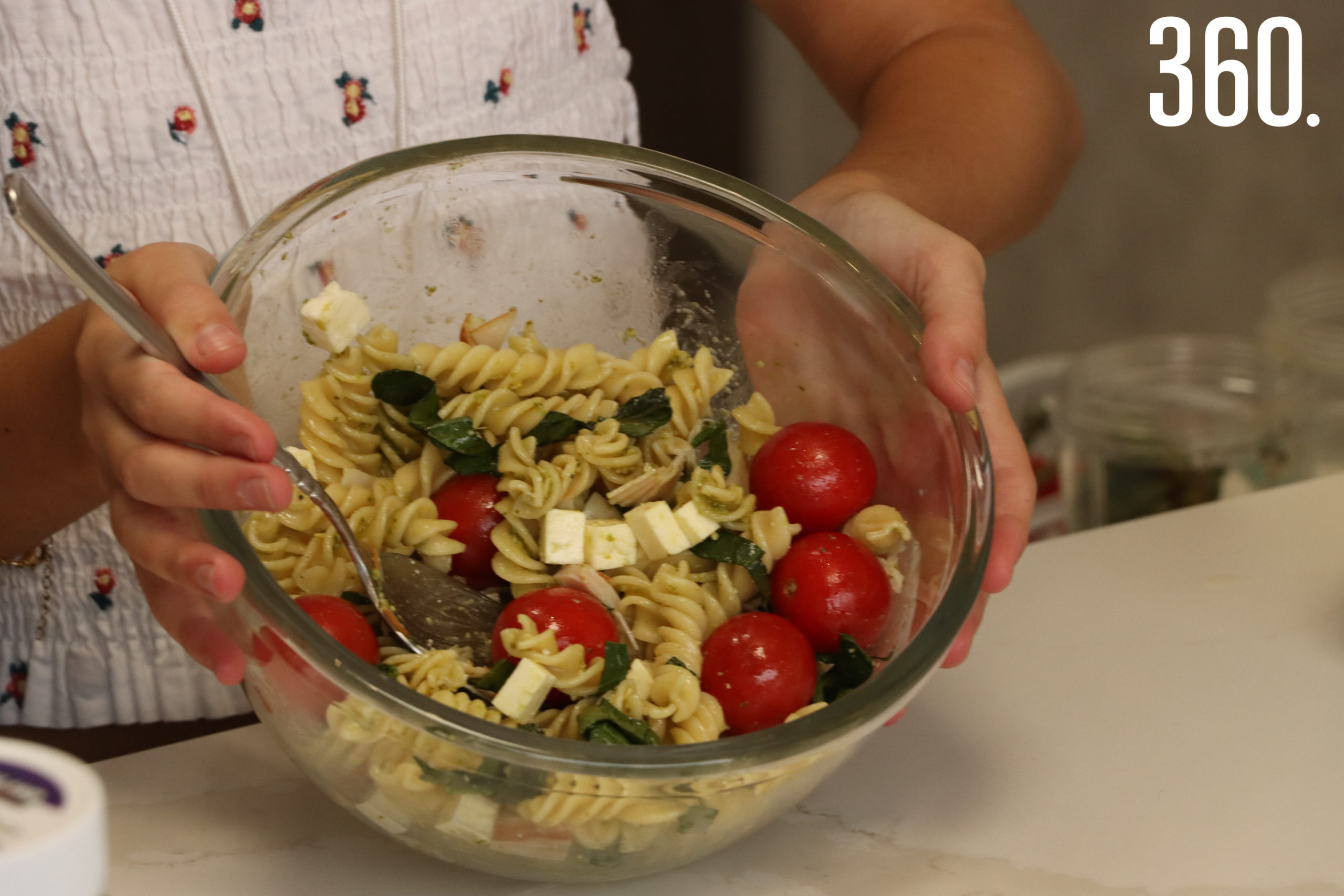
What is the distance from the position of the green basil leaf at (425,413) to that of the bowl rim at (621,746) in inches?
6.7

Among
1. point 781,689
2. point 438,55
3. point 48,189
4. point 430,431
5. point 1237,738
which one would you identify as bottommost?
point 1237,738

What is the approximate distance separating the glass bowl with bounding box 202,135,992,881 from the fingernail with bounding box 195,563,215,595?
2 cm

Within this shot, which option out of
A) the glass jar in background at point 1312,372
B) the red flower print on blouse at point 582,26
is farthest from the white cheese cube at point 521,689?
the glass jar in background at point 1312,372

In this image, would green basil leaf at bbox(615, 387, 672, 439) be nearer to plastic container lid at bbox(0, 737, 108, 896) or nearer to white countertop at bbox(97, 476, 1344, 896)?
white countertop at bbox(97, 476, 1344, 896)

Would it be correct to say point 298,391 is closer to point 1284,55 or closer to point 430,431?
point 430,431

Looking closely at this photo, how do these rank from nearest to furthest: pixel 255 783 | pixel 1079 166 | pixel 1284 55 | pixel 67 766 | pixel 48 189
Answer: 1. pixel 67 766
2. pixel 255 783
3. pixel 48 189
4. pixel 1284 55
5. pixel 1079 166

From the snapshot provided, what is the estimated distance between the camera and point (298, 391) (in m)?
1.00

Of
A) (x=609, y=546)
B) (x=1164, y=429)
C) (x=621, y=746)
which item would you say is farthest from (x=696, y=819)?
(x=1164, y=429)

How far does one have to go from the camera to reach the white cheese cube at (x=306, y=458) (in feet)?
3.13

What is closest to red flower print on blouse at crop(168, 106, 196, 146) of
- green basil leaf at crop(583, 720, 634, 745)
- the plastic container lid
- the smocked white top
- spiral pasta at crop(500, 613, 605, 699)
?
the smocked white top

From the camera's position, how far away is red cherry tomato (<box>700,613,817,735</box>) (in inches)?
33.4

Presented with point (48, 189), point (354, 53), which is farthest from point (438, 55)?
point (48, 189)

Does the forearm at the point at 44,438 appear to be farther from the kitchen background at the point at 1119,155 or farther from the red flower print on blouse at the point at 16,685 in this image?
the kitchen background at the point at 1119,155

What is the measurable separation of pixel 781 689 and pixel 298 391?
461 mm
